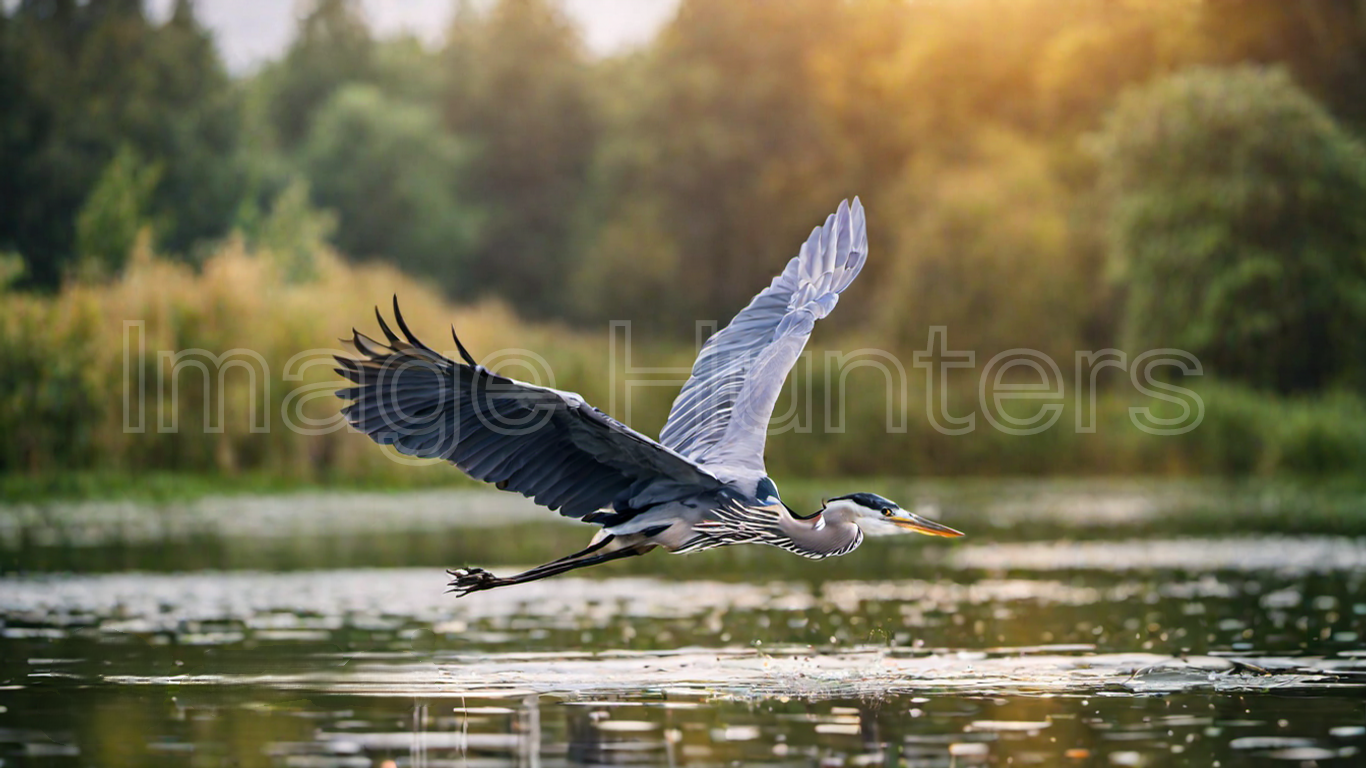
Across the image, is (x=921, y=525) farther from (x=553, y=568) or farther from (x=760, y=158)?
(x=760, y=158)

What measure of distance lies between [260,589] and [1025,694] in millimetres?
7801

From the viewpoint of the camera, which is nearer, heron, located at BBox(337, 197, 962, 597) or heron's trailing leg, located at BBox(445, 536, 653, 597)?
heron, located at BBox(337, 197, 962, 597)

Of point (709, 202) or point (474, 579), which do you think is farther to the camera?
point (709, 202)

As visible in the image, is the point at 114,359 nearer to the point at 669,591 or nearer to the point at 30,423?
the point at 30,423

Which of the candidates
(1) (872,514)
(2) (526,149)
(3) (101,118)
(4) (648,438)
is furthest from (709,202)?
(4) (648,438)

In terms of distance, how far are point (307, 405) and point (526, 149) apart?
51.0 m

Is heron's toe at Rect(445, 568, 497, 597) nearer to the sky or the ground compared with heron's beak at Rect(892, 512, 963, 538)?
nearer to the ground

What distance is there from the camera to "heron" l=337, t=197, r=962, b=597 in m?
8.12

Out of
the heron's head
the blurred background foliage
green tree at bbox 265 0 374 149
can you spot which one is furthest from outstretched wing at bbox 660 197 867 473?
green tree at bbox 265 0 374 149

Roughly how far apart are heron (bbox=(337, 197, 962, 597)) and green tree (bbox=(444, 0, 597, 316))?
6143cm

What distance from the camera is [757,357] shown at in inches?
403

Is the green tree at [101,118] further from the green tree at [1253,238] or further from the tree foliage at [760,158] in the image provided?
the green tree at [1253,238]

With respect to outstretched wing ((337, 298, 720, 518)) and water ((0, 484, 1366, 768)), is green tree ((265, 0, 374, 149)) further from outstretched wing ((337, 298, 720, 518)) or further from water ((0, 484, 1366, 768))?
outstretched wing ((337, 298, 720, 518))

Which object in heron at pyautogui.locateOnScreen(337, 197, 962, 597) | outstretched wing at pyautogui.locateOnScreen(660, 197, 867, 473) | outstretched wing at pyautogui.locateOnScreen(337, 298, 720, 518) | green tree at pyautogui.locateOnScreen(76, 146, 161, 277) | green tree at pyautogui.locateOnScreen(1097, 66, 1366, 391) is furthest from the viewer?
green tree at pyautogui.locateOnScreen(76, 146, 161, 277)
